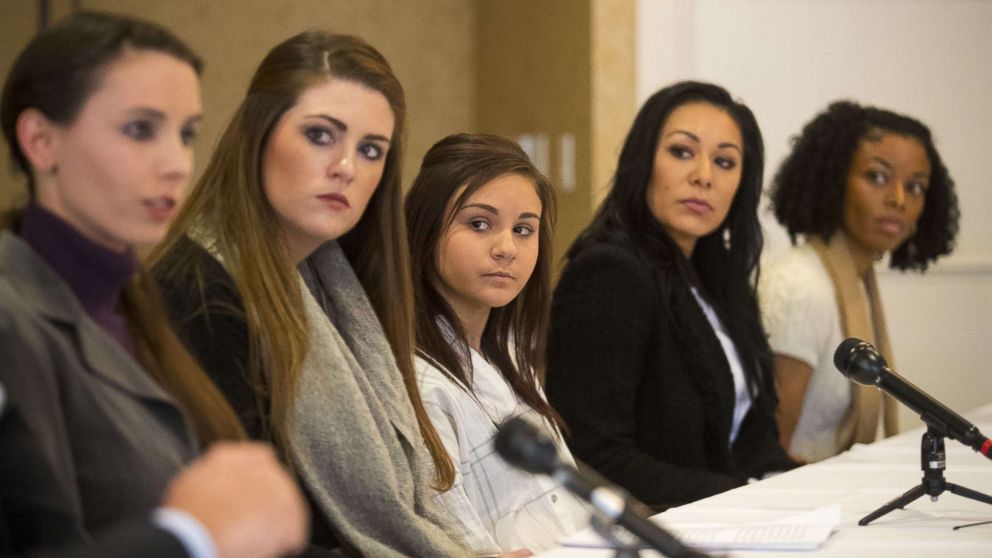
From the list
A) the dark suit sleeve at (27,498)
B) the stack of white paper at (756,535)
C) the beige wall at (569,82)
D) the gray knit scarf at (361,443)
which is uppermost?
the beige wall at (569,82)

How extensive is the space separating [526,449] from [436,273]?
133 centimetres

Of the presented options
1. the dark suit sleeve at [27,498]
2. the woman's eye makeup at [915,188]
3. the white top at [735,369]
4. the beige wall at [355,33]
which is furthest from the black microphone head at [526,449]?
the beige wall at [355,33]

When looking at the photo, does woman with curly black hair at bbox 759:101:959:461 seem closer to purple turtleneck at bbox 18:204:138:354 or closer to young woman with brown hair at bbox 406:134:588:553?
young woman with brown hair at bbox 406:134:588:553

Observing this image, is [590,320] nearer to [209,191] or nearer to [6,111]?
[209,191]

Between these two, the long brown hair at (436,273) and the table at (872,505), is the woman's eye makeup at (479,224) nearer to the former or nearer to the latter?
the long brown hair at (436,273)

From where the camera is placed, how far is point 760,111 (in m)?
4.84

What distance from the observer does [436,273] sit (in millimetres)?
2404

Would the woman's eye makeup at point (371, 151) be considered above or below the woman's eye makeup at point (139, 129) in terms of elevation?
below

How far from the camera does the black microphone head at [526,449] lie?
1.09m

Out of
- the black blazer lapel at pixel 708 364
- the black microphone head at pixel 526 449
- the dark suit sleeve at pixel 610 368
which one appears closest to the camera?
the black microphone head at pixel 526 449

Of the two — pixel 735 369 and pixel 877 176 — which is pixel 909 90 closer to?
pixel 877 176

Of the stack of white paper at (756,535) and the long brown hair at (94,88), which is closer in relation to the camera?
the long brown hair at (94,88)

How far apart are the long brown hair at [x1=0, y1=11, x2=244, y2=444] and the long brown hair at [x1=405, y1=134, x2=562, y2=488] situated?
3.05 ft

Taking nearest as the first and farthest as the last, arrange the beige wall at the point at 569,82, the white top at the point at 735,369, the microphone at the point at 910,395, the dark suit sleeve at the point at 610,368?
the microphone at the point at 910,395 → the dark suit sleeve at the point at 610,368 → the white top at the point at 735,369 → the beige wall at the point at 569,82
